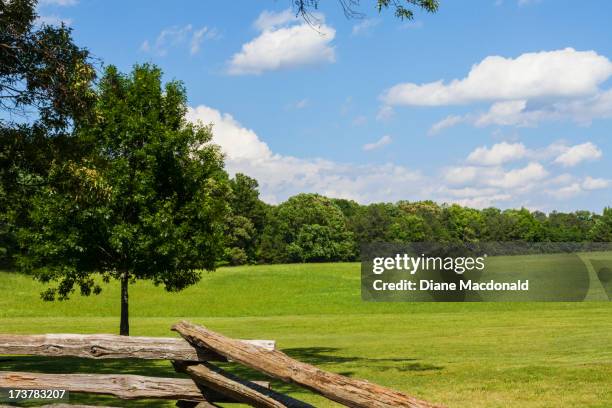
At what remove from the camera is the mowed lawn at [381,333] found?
1570 cm

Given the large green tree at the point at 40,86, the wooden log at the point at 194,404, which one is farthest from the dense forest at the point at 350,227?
the wooden log at the point at 194,404

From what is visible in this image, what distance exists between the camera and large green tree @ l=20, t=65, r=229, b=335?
23109mm

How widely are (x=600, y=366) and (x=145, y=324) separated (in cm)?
2415

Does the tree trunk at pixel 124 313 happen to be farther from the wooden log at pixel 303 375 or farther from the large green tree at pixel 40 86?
the wooden log at pixel 303 375

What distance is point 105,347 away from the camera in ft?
29.3

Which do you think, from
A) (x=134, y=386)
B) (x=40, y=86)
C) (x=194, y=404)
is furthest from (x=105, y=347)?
(x=40, y=86)

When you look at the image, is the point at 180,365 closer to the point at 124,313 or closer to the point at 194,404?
the point at 194,404

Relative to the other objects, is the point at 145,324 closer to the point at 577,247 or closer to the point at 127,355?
the point at 127,355

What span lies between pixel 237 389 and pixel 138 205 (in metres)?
15.8

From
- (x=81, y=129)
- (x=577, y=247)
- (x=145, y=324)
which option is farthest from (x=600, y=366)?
(x=577, y=247)

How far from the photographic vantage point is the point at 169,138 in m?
23.8

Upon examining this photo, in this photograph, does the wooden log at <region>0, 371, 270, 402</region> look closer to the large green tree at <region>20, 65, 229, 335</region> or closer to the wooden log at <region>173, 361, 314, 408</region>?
the wooden log at <region>173, 361, 314, 408</region>

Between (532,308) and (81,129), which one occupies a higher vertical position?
(81,129)

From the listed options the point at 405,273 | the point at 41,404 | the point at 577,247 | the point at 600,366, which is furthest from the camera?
the point at 577,247
